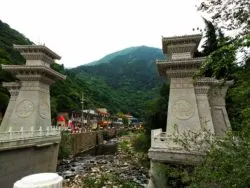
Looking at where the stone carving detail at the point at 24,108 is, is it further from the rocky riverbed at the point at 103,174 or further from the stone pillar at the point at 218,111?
the stone pillar at the point at 218,111

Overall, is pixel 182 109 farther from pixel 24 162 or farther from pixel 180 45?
pixel 24 162

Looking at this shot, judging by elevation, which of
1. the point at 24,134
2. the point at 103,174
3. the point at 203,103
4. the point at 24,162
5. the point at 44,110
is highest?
the point at 44,110

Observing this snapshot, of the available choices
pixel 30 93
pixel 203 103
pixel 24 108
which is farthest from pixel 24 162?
pixel 203 103

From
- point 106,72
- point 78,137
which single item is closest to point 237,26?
point 78,137

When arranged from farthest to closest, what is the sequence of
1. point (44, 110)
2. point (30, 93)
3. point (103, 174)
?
1. point (103, 174)
2. point (44, 110)
3. point (30, 93)

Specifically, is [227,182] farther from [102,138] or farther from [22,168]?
[102,138]

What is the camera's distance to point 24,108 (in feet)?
65.2

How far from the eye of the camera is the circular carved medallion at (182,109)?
51.8 ft

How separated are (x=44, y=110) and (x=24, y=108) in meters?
1.83

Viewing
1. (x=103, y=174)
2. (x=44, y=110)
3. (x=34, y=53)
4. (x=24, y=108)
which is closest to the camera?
(x=24, y=108)

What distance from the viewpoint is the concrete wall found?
13.4m

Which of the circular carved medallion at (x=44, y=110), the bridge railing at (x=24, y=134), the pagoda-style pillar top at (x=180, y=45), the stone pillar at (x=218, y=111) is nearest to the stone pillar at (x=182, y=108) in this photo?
the pagoda-style pillar top at (x=180, y=45)

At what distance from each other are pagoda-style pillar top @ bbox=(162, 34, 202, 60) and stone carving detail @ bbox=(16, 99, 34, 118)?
12001 millimetres

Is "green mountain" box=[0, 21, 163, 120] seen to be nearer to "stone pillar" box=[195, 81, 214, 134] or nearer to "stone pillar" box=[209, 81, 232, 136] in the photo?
"stone pillar" box=[209, 81, 232, 136]
